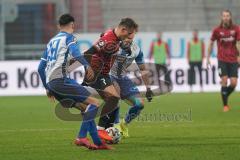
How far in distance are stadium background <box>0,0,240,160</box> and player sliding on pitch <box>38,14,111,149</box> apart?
0.29 meters

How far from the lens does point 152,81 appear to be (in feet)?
78.8

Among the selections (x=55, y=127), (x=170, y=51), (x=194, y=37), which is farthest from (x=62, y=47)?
(x=170, y=51)

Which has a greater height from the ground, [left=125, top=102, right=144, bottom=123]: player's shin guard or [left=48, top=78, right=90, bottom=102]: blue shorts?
[left=48, top=78, right=90, bottom=102]: blue shorts

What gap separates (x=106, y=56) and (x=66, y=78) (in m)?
0.88

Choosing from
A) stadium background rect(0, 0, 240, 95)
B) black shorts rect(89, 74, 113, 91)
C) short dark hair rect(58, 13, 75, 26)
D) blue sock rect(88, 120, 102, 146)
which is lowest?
stadium background rect(0, 0, 240, 95)

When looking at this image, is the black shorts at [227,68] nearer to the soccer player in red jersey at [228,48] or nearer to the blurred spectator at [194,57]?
the soccer player in red jersey at [228,48]

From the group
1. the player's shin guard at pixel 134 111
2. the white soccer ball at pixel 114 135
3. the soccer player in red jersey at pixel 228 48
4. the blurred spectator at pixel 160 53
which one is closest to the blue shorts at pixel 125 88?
the player's shin guard at pixel 134 111

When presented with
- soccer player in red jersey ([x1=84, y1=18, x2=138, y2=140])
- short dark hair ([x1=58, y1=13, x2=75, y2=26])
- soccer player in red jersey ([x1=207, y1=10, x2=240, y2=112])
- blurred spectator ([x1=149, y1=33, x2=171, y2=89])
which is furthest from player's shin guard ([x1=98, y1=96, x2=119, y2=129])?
blurred spectator ([x1=149, y1=33, x2=171, y2=89])

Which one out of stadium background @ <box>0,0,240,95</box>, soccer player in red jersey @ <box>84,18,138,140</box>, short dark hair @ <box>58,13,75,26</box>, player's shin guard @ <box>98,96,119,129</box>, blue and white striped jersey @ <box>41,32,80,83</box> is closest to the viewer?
blue and white striped jersey @ <box>41,32,80,83</box>

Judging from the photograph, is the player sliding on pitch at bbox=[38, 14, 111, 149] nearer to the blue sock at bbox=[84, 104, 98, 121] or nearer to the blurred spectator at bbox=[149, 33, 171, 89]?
the blue sock at bbox=[84, 104, 98, 121]

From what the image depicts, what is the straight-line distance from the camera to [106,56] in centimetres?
1121

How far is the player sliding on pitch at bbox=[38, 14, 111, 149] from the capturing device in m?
10.3

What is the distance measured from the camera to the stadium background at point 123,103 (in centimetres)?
1048

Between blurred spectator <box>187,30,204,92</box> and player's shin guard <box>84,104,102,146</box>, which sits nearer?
player's shin guard <box>84,104,102,146</box>
